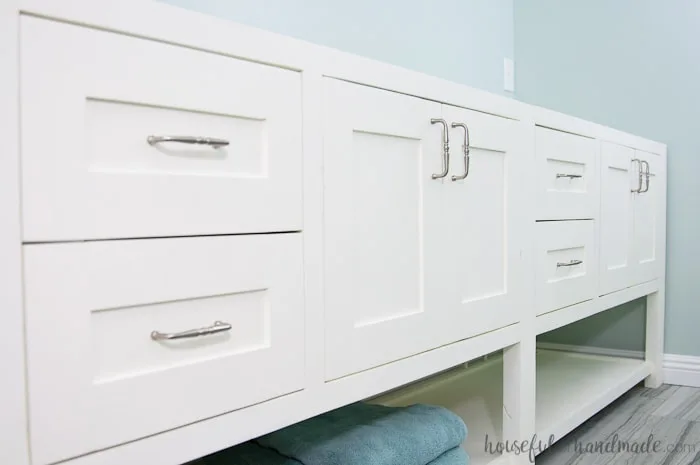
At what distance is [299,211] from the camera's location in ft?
2.71

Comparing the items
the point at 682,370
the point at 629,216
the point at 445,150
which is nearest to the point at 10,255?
the point at 445,150

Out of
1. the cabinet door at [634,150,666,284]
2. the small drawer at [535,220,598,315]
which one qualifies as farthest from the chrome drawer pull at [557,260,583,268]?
the cabinet door at [634,150,666,284]

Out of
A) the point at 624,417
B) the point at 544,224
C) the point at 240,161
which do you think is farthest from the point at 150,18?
the point at 624,417

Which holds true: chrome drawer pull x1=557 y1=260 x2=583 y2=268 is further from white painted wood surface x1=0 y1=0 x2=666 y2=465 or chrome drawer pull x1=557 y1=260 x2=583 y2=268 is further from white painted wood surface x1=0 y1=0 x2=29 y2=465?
white painted wood surface x1=0 y1=0 x2=29 y2=465

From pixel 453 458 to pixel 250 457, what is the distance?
35 cm

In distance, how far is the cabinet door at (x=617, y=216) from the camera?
5.58 feet

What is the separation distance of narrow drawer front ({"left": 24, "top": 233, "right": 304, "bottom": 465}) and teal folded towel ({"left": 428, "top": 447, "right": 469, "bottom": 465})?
395 mm

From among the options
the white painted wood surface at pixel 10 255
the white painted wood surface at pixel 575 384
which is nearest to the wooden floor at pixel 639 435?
the white painted wood surface at pixel 575 384

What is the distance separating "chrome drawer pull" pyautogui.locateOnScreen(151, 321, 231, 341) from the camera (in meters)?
0.68

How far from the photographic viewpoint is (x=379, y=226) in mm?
965

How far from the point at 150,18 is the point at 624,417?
5.51ft

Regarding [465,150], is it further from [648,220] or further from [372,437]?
[648,220]

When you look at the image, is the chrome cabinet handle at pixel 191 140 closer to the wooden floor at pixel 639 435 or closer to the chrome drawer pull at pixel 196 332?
the chrome drawer pull at pixel 196 332

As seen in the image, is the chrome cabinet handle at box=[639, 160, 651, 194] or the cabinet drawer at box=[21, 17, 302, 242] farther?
the chrome cabinet handle at box=[639, 160, 651, 194]
